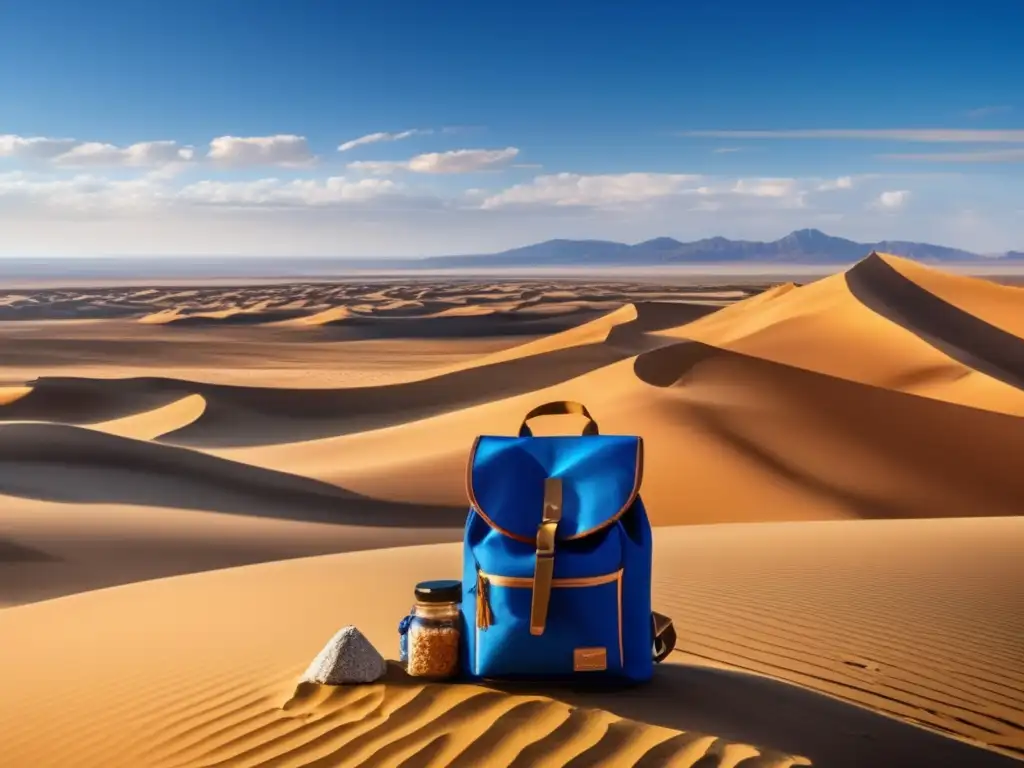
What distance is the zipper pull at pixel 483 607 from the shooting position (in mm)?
3922

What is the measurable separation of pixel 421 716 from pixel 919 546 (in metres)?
5.95

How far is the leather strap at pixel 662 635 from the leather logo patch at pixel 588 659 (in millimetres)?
451

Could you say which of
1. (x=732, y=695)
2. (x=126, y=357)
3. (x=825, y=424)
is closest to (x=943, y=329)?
(x=825, y=424)

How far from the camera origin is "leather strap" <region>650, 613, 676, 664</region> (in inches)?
176

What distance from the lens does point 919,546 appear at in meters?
8.76

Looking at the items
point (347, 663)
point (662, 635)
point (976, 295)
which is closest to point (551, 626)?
point (347, 663)

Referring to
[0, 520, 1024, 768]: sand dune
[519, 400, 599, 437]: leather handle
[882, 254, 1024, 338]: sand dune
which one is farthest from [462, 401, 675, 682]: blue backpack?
[882, 254, 1024, 338]: sand dune

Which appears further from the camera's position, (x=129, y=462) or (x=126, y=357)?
(x=126, y=357)

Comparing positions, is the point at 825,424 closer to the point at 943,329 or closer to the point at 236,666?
the point at 236,666

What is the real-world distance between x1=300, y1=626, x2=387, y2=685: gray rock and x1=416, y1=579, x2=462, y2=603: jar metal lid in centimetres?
27

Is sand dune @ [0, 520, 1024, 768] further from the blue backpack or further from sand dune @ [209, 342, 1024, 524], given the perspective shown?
sand dune @ [209, 342, 1024, 524]

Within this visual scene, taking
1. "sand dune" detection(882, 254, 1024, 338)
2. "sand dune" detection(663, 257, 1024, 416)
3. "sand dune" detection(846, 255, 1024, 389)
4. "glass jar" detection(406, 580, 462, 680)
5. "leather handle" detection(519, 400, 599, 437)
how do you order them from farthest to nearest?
"sand dune" detection(882, 254, 1024, 338)
"sand dune" detection(846, 255, 1024, 389)
"sand dune" detection(663, 257, 1024, 416)
"leather handle" detection(519, 400, 599, 437)
"glass jar" detection(406, 580, 462, 680)

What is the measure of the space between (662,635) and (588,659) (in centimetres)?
77

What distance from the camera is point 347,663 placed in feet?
13.5
